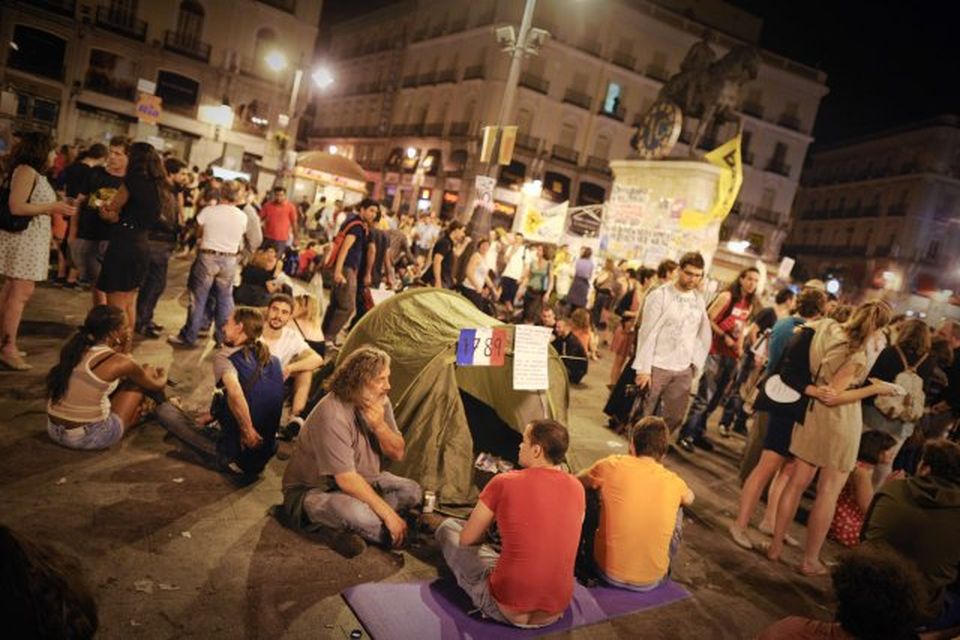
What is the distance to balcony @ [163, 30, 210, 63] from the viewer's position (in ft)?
103

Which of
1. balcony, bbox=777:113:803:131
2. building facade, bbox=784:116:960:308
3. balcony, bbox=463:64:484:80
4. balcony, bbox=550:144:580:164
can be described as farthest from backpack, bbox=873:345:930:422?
balcony, bbox=777:113:803:131

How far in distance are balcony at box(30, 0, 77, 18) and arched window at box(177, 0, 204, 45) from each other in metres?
4.72

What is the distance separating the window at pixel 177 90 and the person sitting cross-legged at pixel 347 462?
111 ft

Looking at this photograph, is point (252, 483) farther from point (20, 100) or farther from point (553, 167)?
point (553, 167)

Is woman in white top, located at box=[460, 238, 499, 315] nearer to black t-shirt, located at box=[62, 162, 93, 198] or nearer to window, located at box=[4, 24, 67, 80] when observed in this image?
black t-shirt, located at box=[62, 162, 93, 198]

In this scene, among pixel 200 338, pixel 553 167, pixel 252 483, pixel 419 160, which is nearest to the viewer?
pixel 252 483

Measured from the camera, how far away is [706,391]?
24.1ft

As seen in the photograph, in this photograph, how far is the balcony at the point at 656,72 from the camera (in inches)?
1540

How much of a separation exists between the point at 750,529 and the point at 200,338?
21.2 ft

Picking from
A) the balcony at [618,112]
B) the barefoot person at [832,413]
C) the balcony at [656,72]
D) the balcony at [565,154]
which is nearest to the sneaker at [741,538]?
the barefoot person at [832,413]

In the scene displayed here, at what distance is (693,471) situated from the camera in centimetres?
658

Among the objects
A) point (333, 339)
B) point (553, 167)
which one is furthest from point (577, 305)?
point (553, 167)

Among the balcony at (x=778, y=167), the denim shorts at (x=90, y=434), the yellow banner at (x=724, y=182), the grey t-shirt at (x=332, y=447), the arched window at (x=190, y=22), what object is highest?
the balcony at (x=778, y=167)

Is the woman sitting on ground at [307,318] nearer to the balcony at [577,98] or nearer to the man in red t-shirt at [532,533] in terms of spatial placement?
the man in red t-shirt at [532,533]
